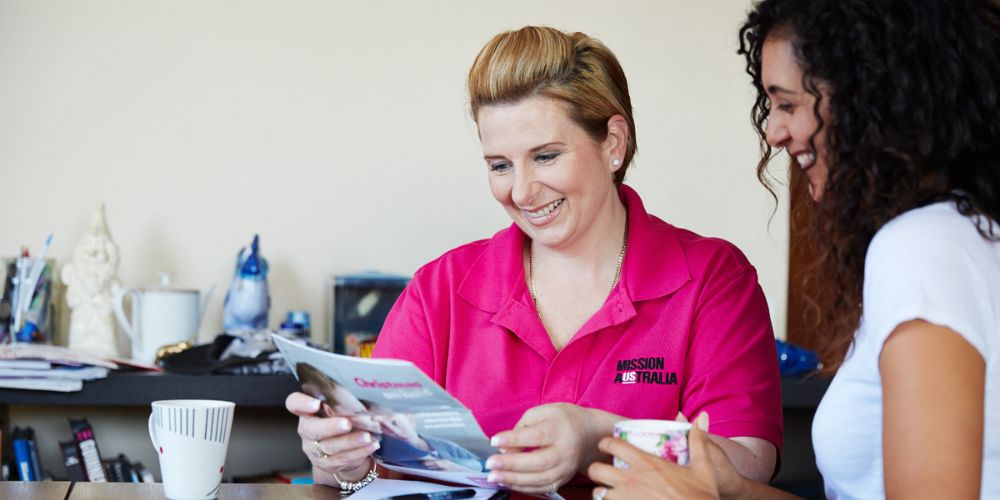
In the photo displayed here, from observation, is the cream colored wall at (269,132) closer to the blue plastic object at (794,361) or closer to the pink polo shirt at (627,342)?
the blue plastic object at (794,361)

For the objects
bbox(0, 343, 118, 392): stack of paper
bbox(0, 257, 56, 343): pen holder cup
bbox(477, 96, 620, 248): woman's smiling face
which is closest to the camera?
bbox(477, 96, 620, 248): woman's smiling face

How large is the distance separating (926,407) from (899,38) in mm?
391

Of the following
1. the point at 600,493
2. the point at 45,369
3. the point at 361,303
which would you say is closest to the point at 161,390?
the point at 45,369

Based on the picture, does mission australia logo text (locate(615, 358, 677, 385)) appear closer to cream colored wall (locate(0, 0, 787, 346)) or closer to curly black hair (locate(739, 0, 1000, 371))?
curly black hair (locate(739, 0, 1000, 371))

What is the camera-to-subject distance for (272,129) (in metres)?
2.76

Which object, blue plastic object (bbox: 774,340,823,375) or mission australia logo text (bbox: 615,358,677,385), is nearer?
mission australia logo text (bbox: 615,358,677,385)

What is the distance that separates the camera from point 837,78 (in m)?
1.15

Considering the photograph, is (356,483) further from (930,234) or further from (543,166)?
(930,234)

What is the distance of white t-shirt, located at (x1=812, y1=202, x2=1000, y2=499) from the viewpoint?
0.99m

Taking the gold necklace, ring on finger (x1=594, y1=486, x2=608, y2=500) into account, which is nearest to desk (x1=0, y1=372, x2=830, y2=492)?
the gold necklace

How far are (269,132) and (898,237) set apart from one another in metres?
2.00

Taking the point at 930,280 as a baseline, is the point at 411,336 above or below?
below

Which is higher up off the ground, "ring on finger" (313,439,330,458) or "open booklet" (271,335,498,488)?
"open booklet" (271,335,498,488)

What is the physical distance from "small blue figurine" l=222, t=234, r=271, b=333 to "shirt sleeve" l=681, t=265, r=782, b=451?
128cm
